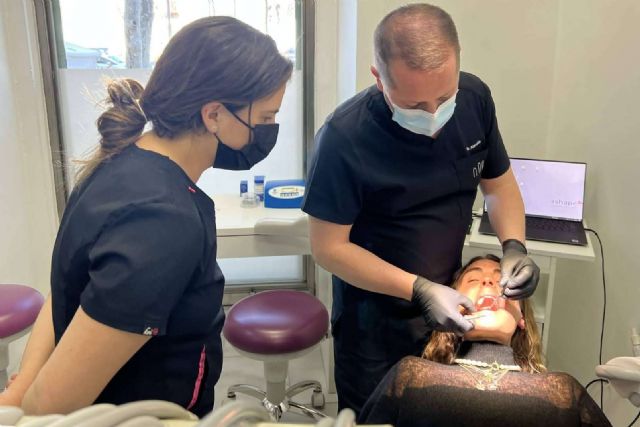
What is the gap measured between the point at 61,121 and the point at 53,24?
0.44 meters

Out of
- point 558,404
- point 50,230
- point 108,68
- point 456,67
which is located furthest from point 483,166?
point 50,230

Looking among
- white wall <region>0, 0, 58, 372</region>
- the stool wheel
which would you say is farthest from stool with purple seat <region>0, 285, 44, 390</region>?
the stool wheel

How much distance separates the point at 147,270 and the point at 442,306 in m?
0.68

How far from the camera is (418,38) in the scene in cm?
123

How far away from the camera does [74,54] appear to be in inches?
110

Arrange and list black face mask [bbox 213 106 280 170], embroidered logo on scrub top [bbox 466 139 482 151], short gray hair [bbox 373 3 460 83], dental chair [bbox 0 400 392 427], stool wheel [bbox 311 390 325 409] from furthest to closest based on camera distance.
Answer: stool wheel [bbox 311 390 325 409] → embroidered logo on scrub top [bbox 466 139 482 151] → short gray hair [bbox 373 3 460 83] → black face mask [bbox 213 106 280 170] → dental chair [bbox 0 400 392 427]

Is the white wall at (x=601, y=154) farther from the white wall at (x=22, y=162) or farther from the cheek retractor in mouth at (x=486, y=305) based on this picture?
the white wall at (x=22, y=162)

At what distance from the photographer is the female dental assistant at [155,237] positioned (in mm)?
845

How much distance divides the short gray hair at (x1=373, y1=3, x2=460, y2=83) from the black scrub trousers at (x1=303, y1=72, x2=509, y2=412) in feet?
0.59

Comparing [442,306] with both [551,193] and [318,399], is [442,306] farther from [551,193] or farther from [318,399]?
[318,399]

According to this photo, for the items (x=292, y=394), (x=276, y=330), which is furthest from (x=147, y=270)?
(x=292, y=394)

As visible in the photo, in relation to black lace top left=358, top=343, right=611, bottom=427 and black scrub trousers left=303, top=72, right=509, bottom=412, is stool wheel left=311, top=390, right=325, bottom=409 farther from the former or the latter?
black lace top left=358, top=343, right=611, bottom=427

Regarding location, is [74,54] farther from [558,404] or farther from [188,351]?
[558,404]

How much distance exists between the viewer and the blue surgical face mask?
4.32 ft
